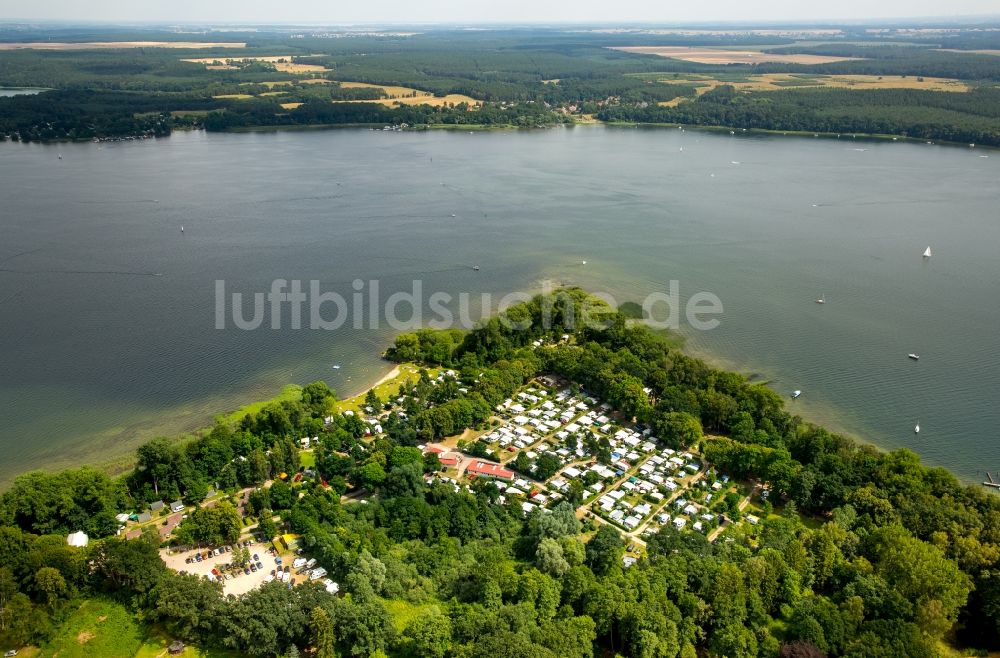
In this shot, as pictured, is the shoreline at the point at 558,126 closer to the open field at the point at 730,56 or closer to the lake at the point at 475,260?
the lake at the point at 475,260

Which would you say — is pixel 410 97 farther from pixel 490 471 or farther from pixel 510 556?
pixel 510 556

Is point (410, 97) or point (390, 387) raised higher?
point (410, 97)

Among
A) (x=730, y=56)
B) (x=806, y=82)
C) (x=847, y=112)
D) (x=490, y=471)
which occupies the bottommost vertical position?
(x=490, y=471)

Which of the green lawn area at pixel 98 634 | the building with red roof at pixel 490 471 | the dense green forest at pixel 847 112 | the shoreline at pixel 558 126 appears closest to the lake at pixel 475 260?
the shoreline at pixel 558 126

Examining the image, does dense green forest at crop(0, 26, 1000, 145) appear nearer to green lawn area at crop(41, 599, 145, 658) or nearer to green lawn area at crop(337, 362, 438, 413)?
green lawn area at crop(337, 362, 438, 413)

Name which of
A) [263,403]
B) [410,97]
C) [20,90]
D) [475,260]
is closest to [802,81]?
[410,97]

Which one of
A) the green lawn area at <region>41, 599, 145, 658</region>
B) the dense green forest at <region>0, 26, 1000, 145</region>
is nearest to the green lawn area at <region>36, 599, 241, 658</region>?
the green lawn area at <region>41, 599, 145, 658</region>
